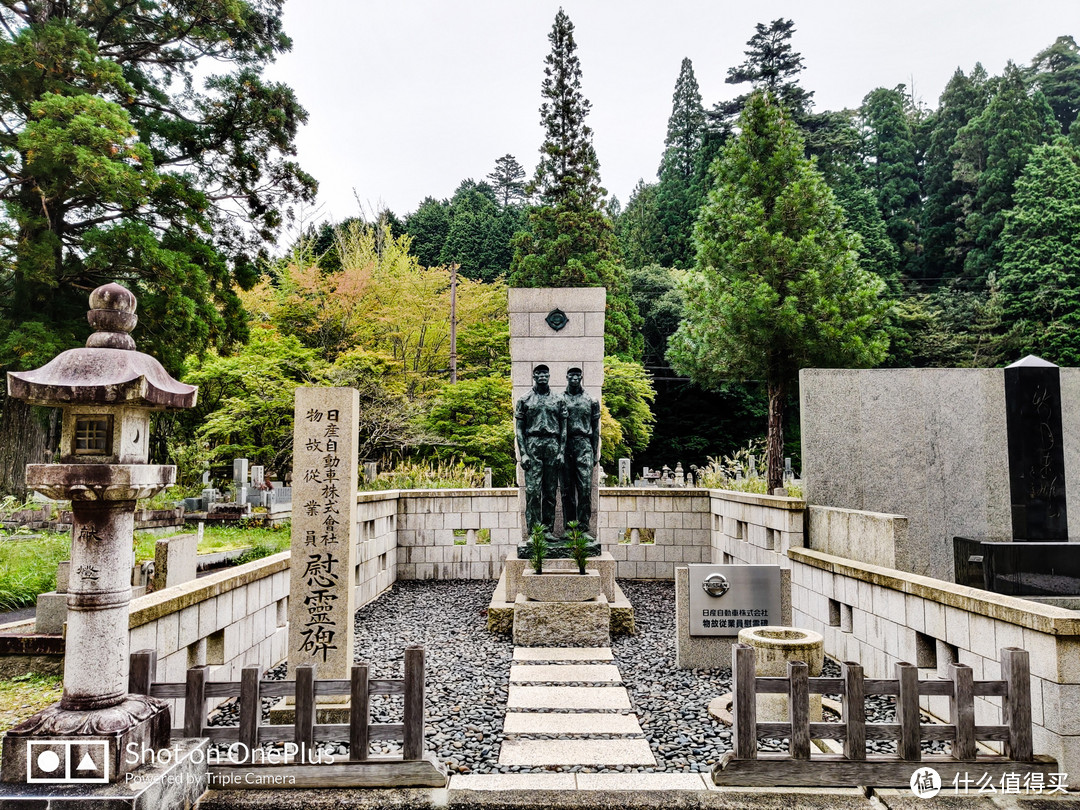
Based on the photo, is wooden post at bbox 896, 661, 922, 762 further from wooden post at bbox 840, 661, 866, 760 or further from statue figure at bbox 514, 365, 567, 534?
statue figure at bbox 514, 365, 567, 534

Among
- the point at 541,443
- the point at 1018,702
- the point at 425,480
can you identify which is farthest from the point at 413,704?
the point at 425,480

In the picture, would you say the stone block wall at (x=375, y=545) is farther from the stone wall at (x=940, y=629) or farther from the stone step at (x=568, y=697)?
the stone wall at (x=940, y=629)

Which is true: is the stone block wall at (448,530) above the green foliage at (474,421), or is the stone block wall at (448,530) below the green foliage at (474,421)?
below

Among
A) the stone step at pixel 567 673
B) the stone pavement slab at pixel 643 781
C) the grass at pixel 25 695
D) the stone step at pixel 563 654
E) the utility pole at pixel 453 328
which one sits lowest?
the stone step at pixel 563 654

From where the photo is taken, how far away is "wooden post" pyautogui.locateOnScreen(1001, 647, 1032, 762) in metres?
3.34

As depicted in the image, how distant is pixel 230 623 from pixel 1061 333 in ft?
87.4

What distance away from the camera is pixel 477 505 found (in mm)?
10703

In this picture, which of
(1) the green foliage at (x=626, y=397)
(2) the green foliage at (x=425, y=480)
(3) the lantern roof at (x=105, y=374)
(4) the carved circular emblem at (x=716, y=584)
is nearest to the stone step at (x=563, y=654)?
(4) the carved circular emblem at (x=716, y=584)

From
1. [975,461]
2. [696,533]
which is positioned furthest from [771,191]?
[975,461]

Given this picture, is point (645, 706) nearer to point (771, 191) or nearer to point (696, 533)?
point (696, 533)

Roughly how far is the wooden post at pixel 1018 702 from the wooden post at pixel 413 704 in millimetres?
3087

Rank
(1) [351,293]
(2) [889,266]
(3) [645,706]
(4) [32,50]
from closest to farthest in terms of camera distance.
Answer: (3) [645,706]
(4) [32,50]
(1) [351,293]
(2) [889,266]

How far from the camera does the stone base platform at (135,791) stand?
9.30ft

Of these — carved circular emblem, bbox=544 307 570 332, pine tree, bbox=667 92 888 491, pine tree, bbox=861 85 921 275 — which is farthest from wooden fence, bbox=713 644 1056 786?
pine tree, bbox=861 85 921 275
